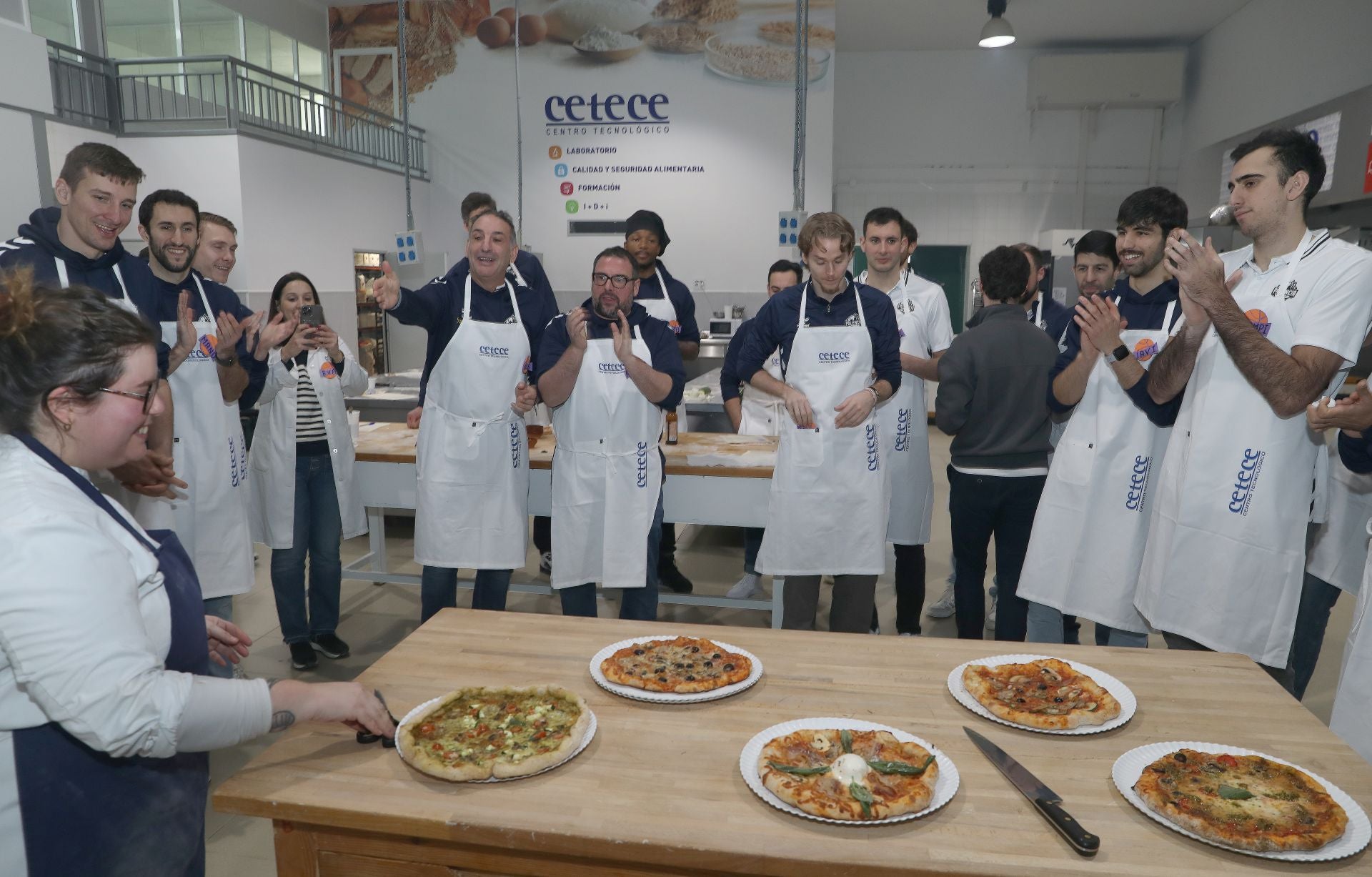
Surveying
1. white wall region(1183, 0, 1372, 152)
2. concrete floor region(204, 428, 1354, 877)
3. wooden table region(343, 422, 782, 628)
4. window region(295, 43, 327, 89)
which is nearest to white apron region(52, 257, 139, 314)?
wooden table region(343, 422, 782, 628)

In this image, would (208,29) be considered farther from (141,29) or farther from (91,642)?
(91,642)

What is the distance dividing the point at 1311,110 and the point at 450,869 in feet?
29.9

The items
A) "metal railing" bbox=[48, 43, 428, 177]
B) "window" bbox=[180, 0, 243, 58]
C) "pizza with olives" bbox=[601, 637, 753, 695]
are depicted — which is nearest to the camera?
"pizza with olives" bbox=[601, 637, 753, 695]

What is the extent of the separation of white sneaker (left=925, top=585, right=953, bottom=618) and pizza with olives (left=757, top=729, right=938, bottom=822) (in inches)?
118

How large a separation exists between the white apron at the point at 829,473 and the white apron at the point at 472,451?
1021 mm

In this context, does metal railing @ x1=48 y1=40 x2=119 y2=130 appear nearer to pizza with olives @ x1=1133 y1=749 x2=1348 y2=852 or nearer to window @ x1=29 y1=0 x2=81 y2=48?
window @ x1=29 y1=0 x2=81 y2=48

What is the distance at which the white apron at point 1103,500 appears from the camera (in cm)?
277

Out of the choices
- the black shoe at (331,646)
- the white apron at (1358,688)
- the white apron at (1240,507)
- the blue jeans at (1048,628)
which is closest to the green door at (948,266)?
the blue jeans at (1048,628)

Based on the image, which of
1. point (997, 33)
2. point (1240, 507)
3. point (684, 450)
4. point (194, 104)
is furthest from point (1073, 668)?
point (194, 104)

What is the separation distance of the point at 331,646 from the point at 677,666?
2621 mm

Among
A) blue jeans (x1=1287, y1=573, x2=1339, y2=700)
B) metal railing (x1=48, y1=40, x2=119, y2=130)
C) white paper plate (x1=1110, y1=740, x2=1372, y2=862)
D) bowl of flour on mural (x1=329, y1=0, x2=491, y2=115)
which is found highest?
bowl of flour on mural (x1=329, y1=0, x2=491, y2=115)

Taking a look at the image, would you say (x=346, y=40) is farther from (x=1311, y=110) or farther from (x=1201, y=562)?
(x=1201, y=562)

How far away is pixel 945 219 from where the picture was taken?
10547mm

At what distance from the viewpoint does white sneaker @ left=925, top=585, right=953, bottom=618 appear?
4.20 m
